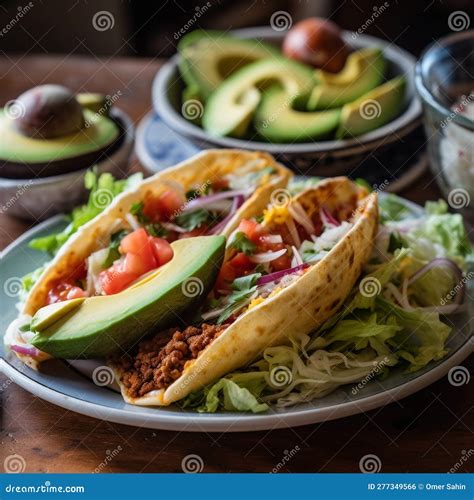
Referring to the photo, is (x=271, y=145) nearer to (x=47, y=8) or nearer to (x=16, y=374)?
(x=16, y=374)

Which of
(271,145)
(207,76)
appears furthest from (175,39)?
(271,145)

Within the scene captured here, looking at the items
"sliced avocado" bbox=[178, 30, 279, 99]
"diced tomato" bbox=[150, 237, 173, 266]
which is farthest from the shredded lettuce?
"sliced avocado" bbox=[178, 30, 279, 99]

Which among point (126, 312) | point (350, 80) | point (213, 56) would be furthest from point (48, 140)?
point (350, 80)

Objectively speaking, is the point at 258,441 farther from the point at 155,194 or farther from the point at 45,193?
the point at 45,193

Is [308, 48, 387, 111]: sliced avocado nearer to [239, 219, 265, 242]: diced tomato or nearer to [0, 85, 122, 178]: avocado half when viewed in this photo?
[0, 85, 122, 178]: avocado half

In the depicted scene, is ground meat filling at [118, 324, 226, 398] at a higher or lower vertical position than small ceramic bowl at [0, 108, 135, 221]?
lower

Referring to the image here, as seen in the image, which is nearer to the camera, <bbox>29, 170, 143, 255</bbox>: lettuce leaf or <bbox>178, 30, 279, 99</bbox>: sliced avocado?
<bbox>29, 170, 143, 255</bbox>: lettuce leaf
